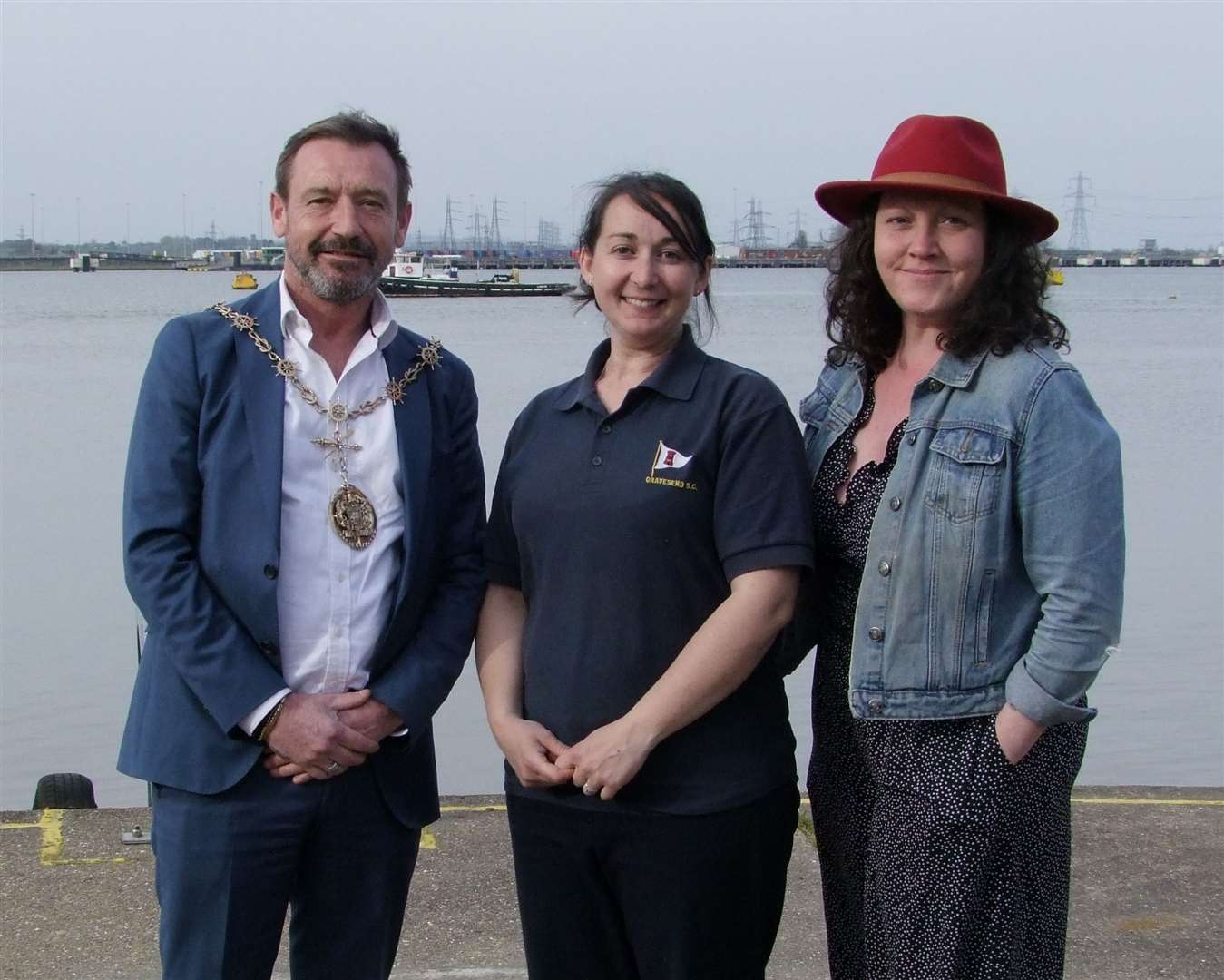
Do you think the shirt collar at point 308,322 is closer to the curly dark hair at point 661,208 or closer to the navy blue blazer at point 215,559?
the navy blue blazer at point 215,559

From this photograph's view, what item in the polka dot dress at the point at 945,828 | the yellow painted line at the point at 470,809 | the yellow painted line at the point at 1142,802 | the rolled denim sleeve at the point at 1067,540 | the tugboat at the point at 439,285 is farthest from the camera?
the tugboat at the point at 439,285

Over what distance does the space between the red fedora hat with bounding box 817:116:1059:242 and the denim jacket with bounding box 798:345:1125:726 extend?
0.27m

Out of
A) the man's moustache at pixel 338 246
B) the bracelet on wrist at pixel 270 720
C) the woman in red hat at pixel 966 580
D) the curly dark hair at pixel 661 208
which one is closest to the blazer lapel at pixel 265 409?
the man's moustache at pixel 338 246

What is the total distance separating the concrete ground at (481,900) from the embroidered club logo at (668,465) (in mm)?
1616

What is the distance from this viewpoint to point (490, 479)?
42.5 ft

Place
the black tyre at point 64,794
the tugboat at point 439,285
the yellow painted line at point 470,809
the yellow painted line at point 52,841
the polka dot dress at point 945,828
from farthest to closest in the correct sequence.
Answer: the tugboat at point 439,285, the black tyre at point 64,794, the yellow painted line at point 470,809, the yellow painted line at point 52,841, the polka dot dress at point 945,828

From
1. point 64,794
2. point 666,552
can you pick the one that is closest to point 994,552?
point 666,552

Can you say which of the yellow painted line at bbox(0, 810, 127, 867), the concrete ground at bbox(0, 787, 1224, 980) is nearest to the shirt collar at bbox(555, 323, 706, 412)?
the concrete ground at bbox(0, 787, 1224, 980)

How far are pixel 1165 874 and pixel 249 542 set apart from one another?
2.90 m

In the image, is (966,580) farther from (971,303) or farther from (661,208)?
(661,208)

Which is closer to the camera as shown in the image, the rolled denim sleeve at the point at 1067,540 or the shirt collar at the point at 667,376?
the rolled denim sleeve at the point at 1067,540

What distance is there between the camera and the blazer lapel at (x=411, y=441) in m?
2.99

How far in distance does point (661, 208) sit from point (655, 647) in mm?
825

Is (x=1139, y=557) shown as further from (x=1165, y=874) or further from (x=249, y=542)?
(x=249, y=542)
